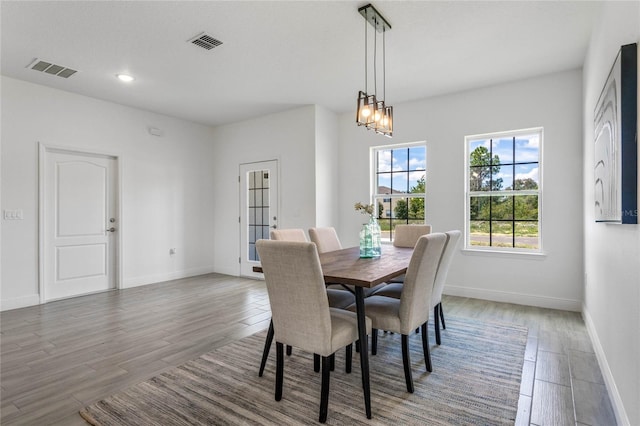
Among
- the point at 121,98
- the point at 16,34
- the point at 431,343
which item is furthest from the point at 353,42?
the point at 121,98

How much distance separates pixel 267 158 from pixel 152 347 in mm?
3497

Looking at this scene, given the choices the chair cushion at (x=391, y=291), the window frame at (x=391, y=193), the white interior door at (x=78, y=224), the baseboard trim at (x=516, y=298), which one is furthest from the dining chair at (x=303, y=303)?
the white interior door at (x=78, y=224)

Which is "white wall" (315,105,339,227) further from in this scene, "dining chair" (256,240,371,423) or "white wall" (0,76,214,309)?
"dining chair" (256,240,371,423)

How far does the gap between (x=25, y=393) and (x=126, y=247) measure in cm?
318

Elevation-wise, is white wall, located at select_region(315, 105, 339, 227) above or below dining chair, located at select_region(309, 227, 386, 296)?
above

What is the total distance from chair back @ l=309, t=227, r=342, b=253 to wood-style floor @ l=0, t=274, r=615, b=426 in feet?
3.29

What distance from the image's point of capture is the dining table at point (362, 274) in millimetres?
1884

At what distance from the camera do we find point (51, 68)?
3.75m

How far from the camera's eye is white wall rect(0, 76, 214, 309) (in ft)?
13.3

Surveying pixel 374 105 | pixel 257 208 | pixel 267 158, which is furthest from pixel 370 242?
pixel 257 208

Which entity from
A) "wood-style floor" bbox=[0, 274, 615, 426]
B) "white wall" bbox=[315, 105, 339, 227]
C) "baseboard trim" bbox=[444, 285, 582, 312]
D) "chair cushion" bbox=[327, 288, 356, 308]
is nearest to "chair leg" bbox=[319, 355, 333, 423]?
"chair cushion" bbox=[327, 288, 356, 308]

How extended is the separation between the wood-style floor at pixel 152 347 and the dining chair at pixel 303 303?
1077 millimetres

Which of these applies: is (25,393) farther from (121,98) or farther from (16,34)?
(121,98)

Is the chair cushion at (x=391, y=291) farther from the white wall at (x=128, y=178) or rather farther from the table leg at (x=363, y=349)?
the white wall at (x=128, y=178)
